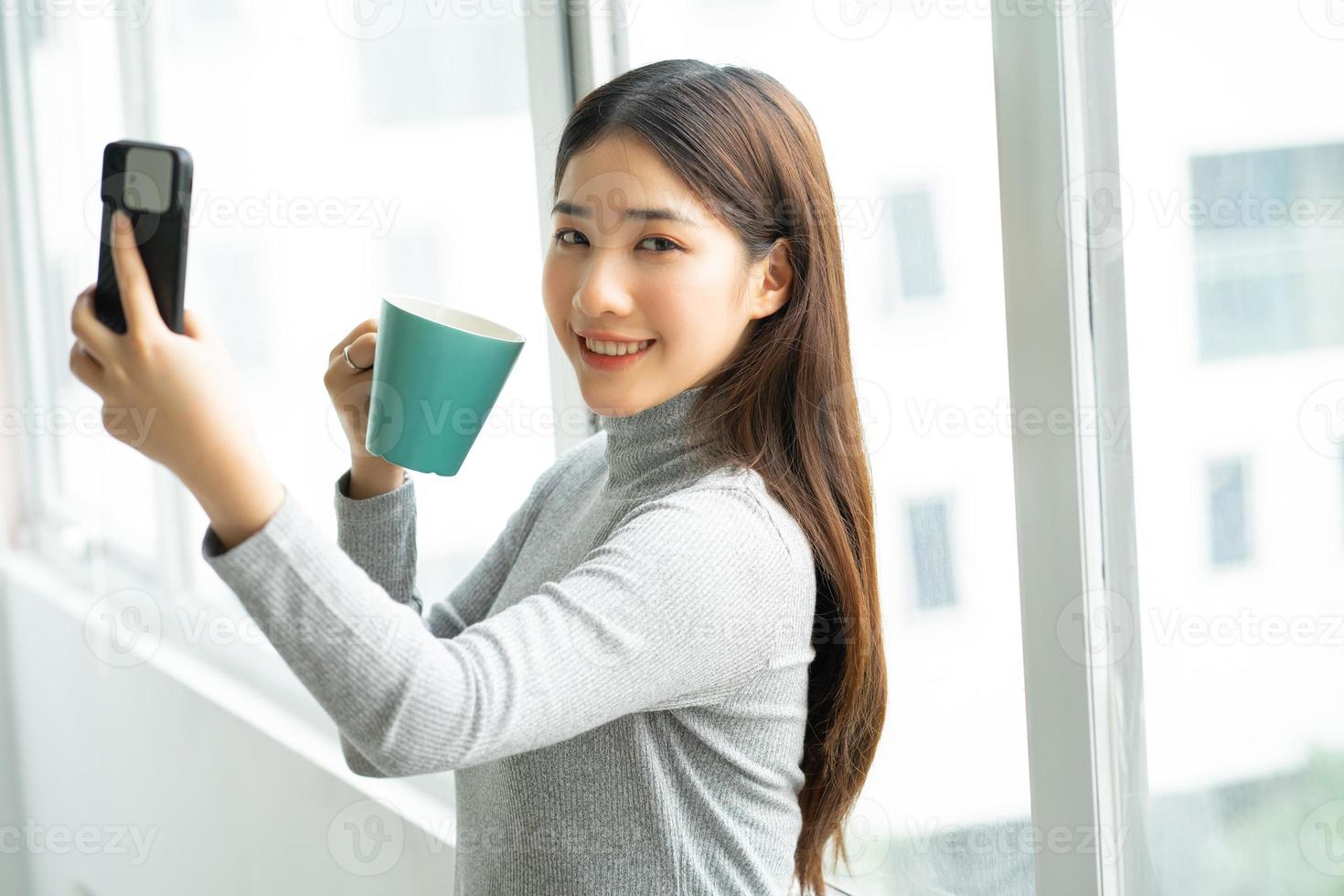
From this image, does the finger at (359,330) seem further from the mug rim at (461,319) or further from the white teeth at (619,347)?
the white teeth at (619,347)

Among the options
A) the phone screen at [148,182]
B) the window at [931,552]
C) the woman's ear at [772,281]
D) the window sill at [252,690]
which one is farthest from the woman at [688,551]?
the window sill at [252,690]

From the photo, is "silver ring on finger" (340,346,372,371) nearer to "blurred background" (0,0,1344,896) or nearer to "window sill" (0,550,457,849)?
"blurred background" (0,0,1344,896)

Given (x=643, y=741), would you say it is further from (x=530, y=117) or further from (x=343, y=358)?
(x=530, y=117)

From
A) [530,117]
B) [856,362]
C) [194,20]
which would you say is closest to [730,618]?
[856,362]

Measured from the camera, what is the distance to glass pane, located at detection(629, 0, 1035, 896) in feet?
2.92

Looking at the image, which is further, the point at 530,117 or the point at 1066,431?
the point at 530,117

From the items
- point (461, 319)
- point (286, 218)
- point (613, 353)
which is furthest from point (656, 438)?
point (286, 218)

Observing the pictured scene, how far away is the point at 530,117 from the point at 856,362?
595mm

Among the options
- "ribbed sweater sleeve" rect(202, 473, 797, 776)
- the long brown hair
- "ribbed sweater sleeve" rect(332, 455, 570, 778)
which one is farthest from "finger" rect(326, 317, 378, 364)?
"ribbed sweater sleeve" rect(202, 473, 797, 776)

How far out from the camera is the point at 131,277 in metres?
0.57

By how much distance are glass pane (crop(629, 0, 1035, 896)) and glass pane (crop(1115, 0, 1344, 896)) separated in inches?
5.1

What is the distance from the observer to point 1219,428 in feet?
2.39

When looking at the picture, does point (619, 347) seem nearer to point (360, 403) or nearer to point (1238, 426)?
point (360, 403)

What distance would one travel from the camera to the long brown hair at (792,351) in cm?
81
